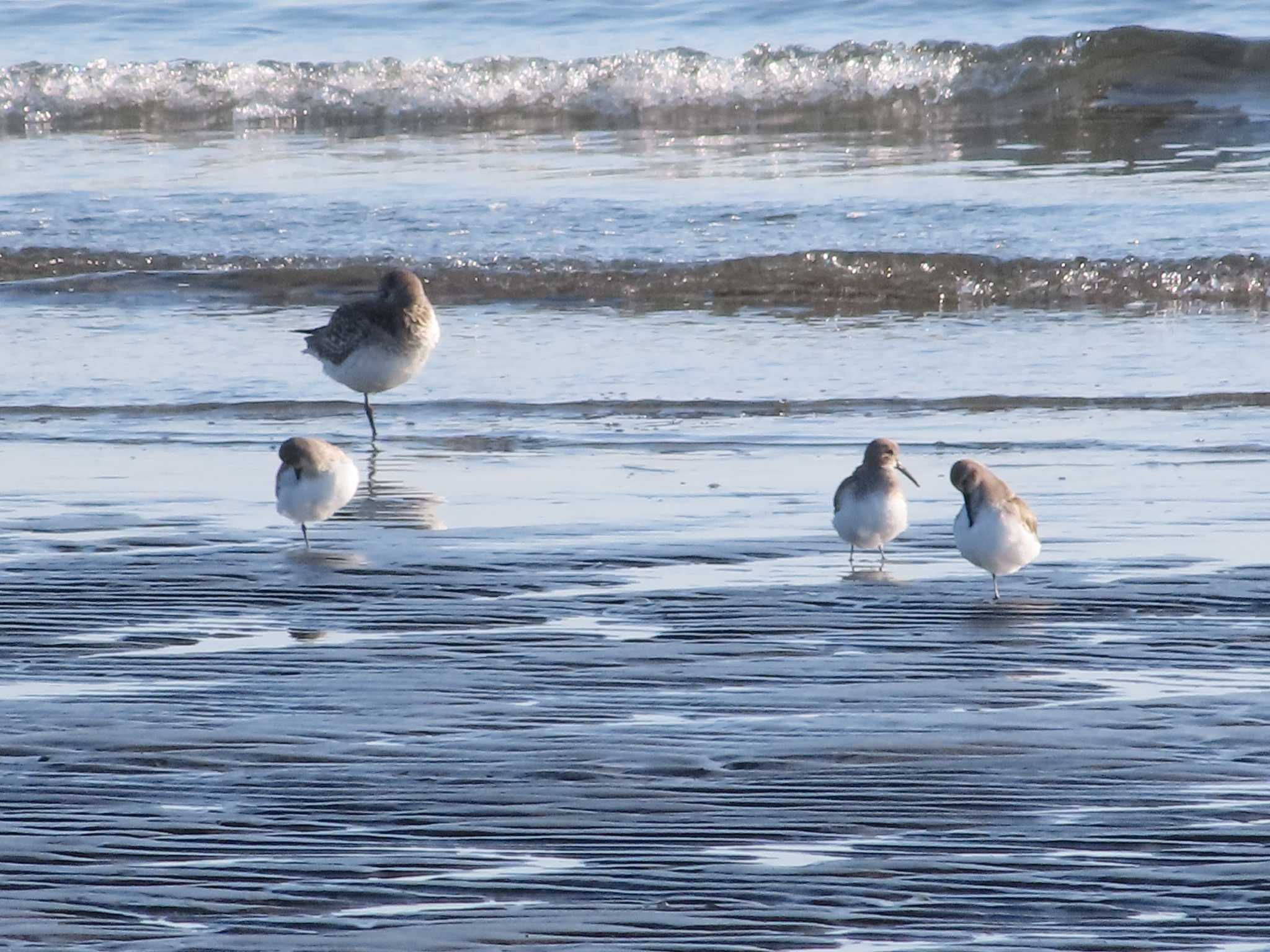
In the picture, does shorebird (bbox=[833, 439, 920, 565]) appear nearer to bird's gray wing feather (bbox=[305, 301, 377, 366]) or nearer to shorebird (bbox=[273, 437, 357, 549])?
shorebird (bbox=[273, 437, 357, 549])

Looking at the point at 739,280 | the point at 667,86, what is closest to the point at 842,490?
the point at 739,280

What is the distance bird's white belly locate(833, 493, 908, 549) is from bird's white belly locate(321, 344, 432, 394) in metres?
3.68

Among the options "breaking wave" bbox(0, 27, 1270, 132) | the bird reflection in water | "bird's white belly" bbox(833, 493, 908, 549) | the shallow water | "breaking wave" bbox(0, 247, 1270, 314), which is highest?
"breaking wave" bbox(0, 27, 1270, 132)

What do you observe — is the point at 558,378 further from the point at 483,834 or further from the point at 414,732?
the point at 483,834

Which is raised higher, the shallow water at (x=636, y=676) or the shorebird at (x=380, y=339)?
the shorebird at (x=380, y=339)

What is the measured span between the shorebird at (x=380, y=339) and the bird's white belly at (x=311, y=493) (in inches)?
87.9

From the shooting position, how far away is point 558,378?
34.2ft

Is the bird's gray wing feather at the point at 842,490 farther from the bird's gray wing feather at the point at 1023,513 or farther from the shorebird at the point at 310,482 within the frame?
the shorebird at the point at 310,482

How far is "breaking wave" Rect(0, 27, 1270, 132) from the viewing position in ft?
66.3

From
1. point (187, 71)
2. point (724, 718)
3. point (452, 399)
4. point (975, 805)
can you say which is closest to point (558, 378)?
point (452, 399)

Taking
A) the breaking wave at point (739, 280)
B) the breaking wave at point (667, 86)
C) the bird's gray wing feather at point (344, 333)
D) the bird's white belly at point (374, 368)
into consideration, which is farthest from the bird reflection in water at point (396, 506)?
the breaking wave at point (667, 86)

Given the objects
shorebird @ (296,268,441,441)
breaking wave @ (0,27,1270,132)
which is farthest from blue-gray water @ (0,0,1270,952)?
breaking wave @ (0,27,1270,132)

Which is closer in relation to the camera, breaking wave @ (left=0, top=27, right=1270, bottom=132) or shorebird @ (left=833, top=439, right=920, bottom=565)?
shorebird @ (left=833, top=439, right=920, bottom=565)

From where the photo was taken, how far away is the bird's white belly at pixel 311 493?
280 inches
